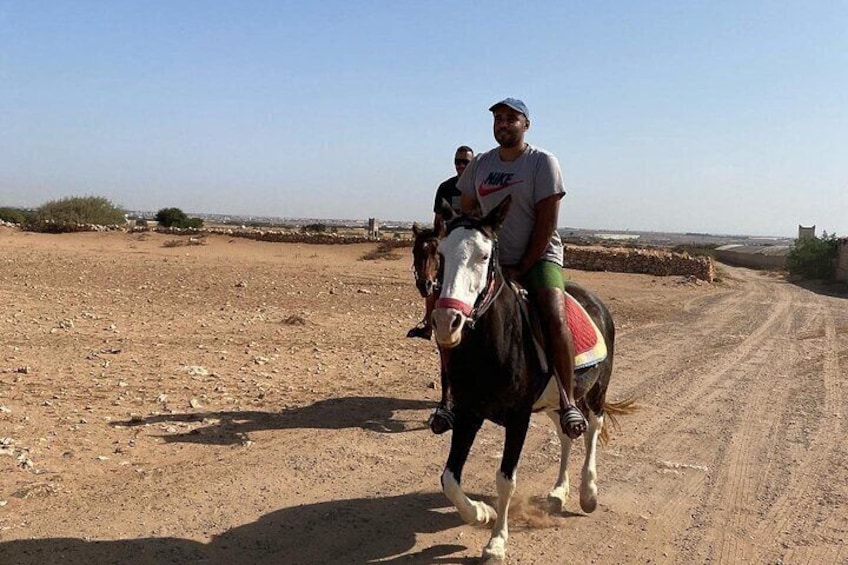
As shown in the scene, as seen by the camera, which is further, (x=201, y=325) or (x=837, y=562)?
(x=201, y=325)

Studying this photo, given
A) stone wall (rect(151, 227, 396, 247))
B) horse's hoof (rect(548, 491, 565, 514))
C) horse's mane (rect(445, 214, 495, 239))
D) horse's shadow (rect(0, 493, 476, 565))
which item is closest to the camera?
horse's mane (rect(445, 214, 495, 239))

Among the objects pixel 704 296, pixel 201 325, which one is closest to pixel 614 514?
pixel 201 325

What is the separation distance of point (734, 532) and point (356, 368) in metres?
5.75

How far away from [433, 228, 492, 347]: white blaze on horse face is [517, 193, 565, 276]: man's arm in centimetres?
67

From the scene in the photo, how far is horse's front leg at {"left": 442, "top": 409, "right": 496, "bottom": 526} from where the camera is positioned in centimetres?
379

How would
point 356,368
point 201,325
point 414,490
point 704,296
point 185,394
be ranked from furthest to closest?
1. point 704,296
2. point 201,325
3. point 356,368
4. point 185,394
5. point 414,490

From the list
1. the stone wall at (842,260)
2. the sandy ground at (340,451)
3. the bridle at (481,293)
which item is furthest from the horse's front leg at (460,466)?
the stone wall at (842,260)

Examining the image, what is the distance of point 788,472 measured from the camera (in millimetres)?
5480

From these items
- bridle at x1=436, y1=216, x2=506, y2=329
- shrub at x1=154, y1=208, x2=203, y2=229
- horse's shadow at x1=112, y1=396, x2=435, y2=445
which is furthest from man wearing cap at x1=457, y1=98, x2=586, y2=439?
shrub at x1=154, y1=208, x2=203, y2=229

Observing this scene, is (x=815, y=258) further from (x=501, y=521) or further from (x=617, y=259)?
(x=501, y=521)

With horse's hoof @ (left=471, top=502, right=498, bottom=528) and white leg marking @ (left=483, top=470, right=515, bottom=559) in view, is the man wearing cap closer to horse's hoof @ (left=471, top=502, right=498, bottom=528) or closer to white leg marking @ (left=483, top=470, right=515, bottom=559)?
white leg marking @ (left=483, top=470, right=515, bottom=559)

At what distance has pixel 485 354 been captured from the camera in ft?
11.5

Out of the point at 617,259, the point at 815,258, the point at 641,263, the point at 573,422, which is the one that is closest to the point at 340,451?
the point at 573,422

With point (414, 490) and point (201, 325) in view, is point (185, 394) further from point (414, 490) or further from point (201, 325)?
point (201, 325)
